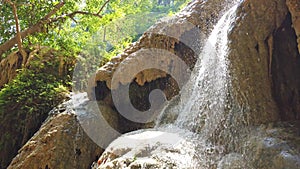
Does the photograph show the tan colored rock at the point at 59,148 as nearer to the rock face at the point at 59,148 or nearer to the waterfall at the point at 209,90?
the rock face at the point at 59,148

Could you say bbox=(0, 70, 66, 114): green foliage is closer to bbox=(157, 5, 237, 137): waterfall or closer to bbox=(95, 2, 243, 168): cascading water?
bbox=(95, 2, 243, 168): cascading water

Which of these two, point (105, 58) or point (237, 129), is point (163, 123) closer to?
point (237, 129)

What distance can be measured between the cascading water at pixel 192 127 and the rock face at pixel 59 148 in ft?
4.22

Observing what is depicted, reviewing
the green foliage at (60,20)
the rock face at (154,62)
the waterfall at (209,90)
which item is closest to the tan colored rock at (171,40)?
the rock face at (154,62)

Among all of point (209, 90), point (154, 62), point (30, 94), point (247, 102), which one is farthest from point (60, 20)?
point (247, 102)

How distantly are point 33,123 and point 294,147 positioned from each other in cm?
519

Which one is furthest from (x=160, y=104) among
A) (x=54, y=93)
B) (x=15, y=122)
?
(x=15, y=122)

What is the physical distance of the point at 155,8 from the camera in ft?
63.6

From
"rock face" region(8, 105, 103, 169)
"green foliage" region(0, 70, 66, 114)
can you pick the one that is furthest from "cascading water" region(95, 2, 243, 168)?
"green foliage" region(0, 70, 66, 114)

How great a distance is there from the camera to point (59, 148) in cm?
562

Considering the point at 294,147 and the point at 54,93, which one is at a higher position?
the point at 54,93

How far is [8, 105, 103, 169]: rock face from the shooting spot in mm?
5395

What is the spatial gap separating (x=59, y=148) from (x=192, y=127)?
7.85 feet

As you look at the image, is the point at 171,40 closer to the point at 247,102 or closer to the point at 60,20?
the point at 247,102
